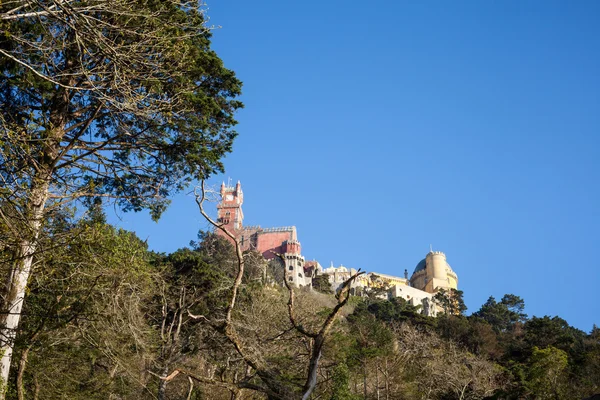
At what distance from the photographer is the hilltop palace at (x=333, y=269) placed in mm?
74688

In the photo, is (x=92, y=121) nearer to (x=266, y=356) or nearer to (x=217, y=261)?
(x=266, y=356)

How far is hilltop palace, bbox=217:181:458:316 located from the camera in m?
74.7

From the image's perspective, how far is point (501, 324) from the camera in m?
62.7

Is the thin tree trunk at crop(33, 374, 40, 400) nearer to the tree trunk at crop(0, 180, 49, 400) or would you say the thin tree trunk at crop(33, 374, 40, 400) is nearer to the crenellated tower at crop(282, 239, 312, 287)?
the tree trunk at crop(0, 180, 49, 400)

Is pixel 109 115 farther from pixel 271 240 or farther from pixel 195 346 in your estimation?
pixel 271 240

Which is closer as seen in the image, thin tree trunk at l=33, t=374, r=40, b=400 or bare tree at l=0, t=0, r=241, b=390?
bare tree at l=0, t=0, r=241, b=390

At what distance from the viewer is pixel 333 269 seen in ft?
281

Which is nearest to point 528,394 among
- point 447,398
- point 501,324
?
point 447,398

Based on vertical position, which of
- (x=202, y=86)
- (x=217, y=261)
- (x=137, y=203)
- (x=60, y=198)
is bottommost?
(x=60, y=198)

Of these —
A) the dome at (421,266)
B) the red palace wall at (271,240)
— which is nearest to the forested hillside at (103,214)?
the red palace wall at (271,240)

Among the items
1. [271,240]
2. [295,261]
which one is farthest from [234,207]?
[295,261]

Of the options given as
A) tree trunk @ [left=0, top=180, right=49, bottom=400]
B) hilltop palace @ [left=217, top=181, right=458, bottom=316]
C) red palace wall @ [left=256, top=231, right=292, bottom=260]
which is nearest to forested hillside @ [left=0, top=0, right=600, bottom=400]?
tree trunk @ [left=0, top=180, right=49, bottom=400]

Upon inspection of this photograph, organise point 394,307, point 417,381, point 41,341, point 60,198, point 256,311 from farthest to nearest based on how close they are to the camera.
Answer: point 394,307 < point 417,381 < point 256,311 < point 41,341 < point 60,198

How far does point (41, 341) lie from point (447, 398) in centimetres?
1737
